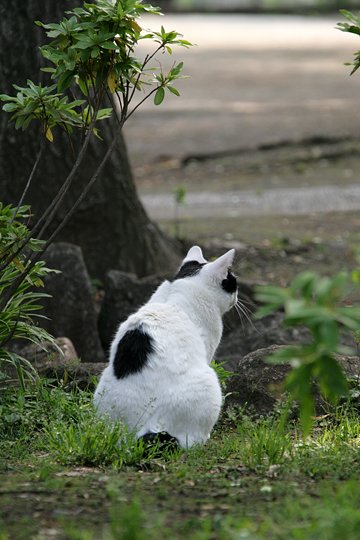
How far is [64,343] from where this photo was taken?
6.69 metres

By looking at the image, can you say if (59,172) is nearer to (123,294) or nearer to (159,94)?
(123,294)

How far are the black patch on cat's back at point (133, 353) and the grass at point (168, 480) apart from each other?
0.30 meters

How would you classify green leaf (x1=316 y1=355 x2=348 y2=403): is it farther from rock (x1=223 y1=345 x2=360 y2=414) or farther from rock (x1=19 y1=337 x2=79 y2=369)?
rock (x1=19 y1=337 x2=79 y2=369)

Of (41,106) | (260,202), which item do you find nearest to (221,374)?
(41,106)

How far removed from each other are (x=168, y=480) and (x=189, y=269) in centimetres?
185

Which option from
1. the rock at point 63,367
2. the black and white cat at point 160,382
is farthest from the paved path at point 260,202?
the black and white cat at point 160,382

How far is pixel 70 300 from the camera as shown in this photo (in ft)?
24.3

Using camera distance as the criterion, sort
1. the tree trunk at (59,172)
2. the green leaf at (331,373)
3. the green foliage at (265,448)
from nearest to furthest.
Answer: the green leaf at (331,373) < the green foliage at (265,448) < the tree trunk at (59,172)

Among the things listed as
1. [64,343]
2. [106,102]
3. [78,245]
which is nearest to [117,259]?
[78,245]

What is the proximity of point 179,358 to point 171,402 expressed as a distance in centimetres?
26

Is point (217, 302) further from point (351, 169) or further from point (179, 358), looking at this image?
point (351, 169)

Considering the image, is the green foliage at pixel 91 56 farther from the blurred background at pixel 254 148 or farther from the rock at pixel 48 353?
the rock at pixel 48 353

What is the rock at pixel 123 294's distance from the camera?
7.67 metres

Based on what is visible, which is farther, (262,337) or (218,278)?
(262,337)
